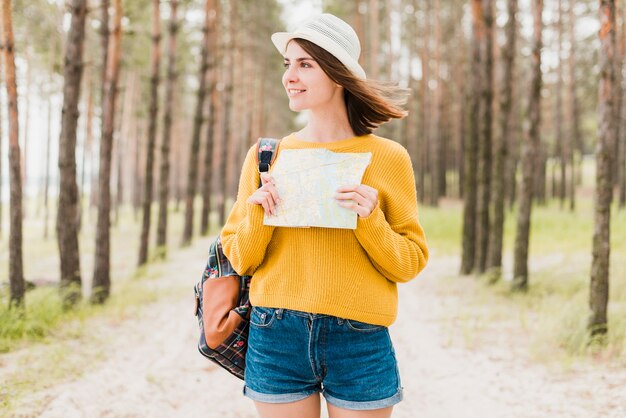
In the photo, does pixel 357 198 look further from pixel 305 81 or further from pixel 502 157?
pixel 502 157

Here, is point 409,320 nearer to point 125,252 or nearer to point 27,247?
point 125,252

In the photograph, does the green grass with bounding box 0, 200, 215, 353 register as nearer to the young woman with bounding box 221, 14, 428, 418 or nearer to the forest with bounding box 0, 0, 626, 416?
the forest with bounding box 0, 0, 626, 416

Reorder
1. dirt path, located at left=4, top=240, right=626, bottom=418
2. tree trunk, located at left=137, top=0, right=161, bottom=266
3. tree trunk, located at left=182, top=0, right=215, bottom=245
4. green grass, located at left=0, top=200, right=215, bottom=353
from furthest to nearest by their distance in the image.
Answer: tree trunk, located at left=182, top=0, right=215, bottom=245
tree trunk, located at left=137, top=0, right=161, bottom=266
green grass, located at left=0, top=200, right=215, bottom=353
dirt path, located at left=4, top=240, right=626, bottom=418

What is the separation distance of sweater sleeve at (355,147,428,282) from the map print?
0.10 m

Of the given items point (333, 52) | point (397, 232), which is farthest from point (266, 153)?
point (397, 232)

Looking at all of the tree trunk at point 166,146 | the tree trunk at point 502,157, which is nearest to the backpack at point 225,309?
the tree trunk at point 502,157

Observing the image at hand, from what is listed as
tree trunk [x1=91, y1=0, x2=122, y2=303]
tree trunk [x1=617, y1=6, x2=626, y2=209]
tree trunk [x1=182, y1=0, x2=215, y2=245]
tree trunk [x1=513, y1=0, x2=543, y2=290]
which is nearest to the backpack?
tree trunk [x1=513, y1=0, x2=543, y2=290]

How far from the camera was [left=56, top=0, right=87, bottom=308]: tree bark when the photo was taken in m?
7.44

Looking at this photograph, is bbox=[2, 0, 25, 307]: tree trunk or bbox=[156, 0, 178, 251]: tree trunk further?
bbox=[156, 0, 178, 251]: tree trunk

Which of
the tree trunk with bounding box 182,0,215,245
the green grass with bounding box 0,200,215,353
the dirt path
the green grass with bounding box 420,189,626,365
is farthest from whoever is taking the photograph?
the tree trunk with bounding box 182,0,215,245

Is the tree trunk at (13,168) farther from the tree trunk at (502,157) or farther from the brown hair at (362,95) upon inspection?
the tree trunk at (502,157)

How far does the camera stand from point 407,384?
519 cm

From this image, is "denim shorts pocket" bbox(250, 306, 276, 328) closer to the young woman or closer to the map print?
the young woman

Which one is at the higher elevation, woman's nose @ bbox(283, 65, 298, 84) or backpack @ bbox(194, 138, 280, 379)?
woman's nose @ bbox(283, 65, 298, 84)
